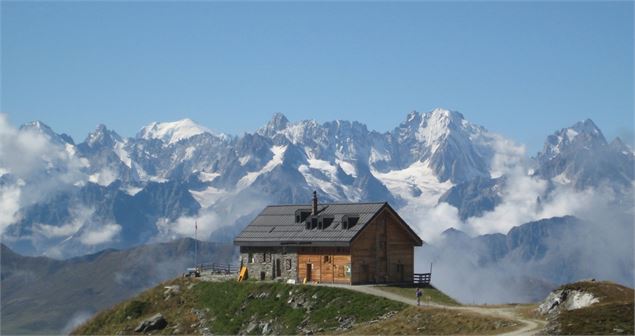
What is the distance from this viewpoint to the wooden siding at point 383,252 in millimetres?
105519

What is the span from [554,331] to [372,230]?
38.6 m

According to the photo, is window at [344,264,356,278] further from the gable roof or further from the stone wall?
the stone wall

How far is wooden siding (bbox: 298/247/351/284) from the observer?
105 m

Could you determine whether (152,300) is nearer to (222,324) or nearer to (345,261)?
(222,324)

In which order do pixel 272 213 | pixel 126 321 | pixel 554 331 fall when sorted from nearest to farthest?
pixel 554 331 → pixel 126 321 → pixel 272 213

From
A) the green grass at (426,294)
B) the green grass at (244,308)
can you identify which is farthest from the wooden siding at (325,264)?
the green grass at (244,308)

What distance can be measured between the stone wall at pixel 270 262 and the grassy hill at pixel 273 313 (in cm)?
356

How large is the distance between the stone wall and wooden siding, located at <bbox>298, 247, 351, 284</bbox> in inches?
34.4

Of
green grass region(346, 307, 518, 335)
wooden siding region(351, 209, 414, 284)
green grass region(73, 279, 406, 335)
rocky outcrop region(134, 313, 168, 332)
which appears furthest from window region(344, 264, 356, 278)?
rocky outcrop region(134, 313, 168, 332)

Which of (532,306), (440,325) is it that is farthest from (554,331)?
(532,306)

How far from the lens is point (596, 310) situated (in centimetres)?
7325

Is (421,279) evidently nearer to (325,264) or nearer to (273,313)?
(325,264)

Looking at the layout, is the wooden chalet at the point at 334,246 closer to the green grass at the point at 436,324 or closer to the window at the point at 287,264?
the window at the point at 287,264

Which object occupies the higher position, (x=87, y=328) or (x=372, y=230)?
(x=372, y=230)
